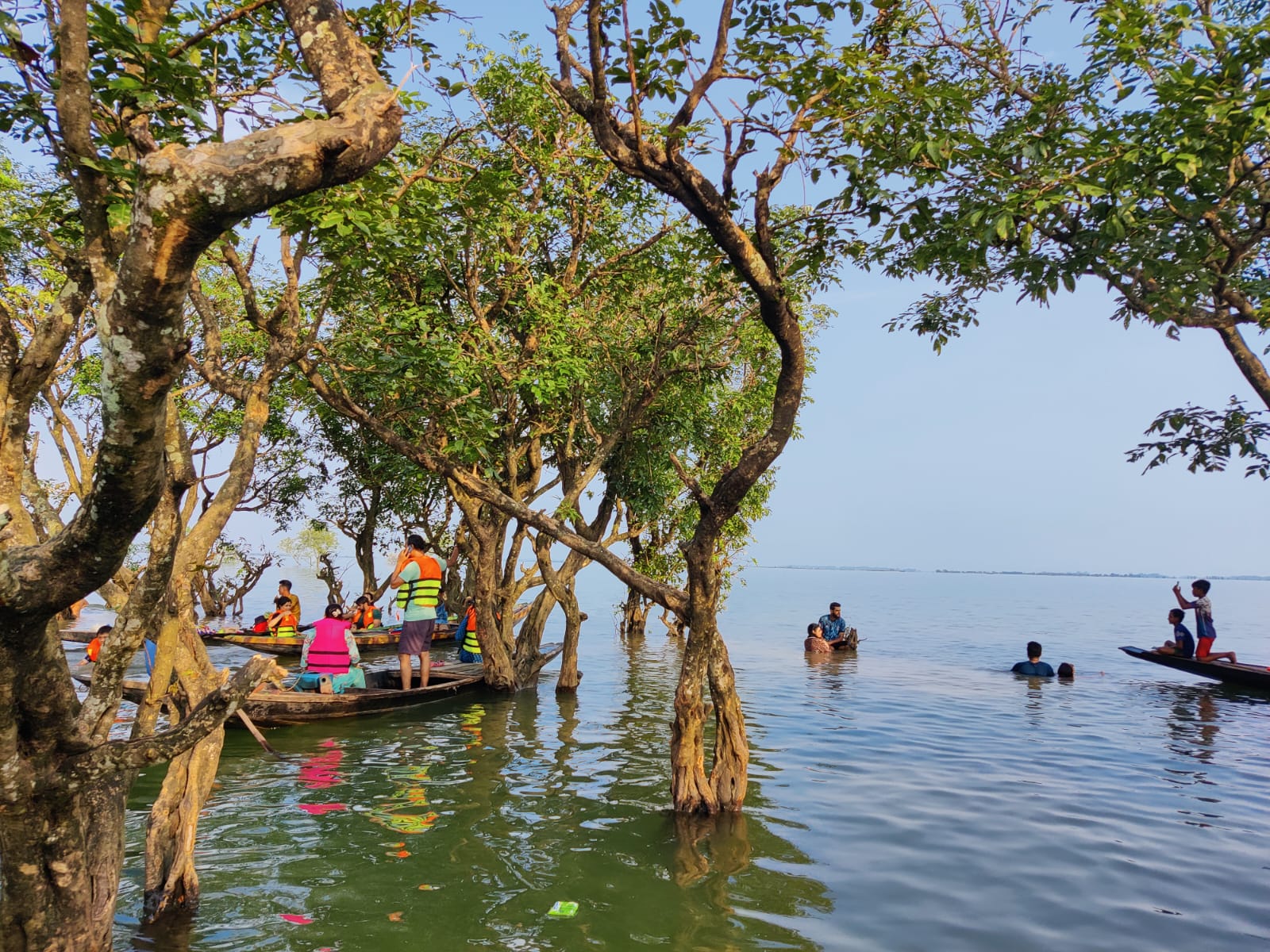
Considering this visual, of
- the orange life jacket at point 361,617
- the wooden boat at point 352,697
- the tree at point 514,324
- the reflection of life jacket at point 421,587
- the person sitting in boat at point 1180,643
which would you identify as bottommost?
the wooden boat at point 352,697

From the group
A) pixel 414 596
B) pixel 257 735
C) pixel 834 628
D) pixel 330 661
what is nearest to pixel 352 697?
pixel 330 661

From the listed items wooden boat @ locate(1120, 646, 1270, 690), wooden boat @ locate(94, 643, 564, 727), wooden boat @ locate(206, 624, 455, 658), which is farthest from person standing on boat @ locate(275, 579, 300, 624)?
wooden boat @ locate(1120, 646, 1270, 690)

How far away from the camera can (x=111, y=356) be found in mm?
2898

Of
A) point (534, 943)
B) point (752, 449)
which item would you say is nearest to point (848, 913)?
point (534, 943)

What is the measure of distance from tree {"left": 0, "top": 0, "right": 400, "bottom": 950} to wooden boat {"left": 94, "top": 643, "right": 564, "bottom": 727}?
615cm

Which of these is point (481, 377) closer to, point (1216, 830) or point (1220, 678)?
point (1216, 830)

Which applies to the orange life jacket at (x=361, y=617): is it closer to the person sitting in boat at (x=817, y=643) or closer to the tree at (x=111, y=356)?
the person sitting in boat at (x=817, y=643)

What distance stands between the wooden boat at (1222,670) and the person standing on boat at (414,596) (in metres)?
15.8

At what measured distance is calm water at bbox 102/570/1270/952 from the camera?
581cm

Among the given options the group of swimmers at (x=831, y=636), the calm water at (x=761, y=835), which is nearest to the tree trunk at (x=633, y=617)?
the group of swimmers at (x=831, y=636)

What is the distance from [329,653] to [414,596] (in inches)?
62.4

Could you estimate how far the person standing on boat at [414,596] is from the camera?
13789 mm

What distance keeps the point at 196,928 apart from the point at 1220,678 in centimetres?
1974

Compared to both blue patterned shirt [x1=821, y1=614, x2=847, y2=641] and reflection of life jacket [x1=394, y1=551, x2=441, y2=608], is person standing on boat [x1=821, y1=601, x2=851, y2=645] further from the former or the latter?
reflection of life jacket [x1=394, y1=551, x2=441, y2=608]
